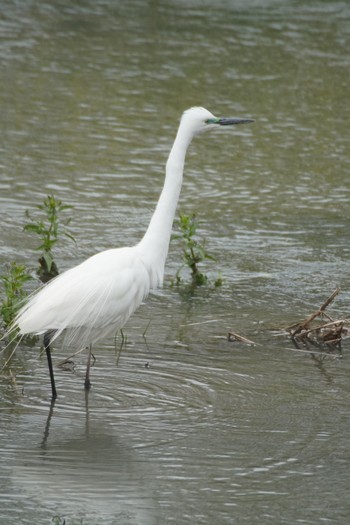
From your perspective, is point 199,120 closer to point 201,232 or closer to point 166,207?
point 166,207

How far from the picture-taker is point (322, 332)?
641 centimetres

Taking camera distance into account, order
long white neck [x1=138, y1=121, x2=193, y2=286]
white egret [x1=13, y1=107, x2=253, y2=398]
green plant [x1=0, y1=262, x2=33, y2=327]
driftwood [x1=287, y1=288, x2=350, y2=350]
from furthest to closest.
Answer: driftwood [x1=287, y1=288, x2=350, y2=350] < green plant [x1=0, y1=262, x2=33, y2=327] < long white neck [x1=138, y1=121, x2=193, y2=286] < white egret [x1=13, y1=107, x2=253, y2=398]

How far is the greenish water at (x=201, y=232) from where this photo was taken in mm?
4449

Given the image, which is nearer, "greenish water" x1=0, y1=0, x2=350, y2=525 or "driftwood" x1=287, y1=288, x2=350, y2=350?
"greenish water" x1=0, y1=0, x2=350, y2=525

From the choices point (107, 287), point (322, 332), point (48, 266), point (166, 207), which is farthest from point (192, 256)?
point (107, 287)

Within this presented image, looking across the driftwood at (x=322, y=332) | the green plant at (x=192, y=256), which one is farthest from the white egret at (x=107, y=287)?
the green plant at (x=192, y=256)

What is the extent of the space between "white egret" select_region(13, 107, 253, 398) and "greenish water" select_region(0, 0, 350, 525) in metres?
0.32

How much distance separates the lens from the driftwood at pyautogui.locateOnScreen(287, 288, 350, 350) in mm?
6281

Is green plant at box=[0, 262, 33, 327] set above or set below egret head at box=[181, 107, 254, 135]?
below

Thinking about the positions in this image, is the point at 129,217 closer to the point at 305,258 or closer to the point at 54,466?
the point at 305,258

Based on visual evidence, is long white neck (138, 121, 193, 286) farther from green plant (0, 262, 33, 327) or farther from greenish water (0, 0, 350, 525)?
green plant (0, 262, 33, 327)

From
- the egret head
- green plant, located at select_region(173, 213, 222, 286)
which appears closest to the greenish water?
green plant, located at select_region(173, 213, 222, 286)

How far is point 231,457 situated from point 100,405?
881mm

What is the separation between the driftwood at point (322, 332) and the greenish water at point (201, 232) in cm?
→ 17
